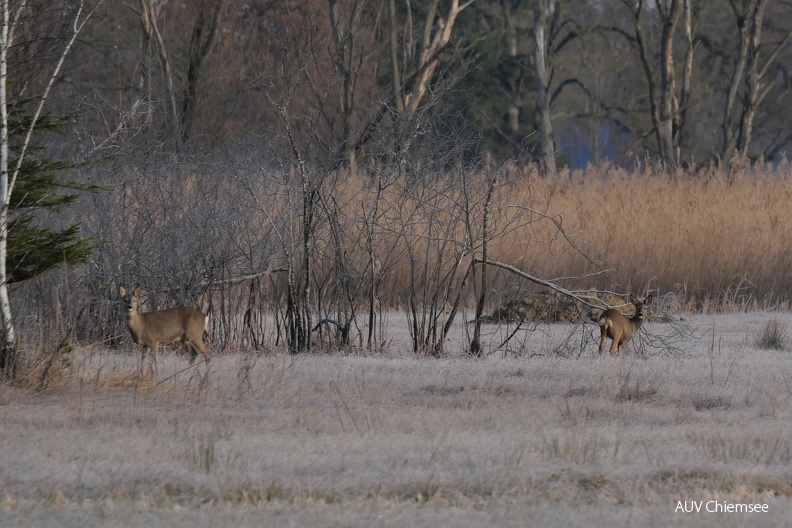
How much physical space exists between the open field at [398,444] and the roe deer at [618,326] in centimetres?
47

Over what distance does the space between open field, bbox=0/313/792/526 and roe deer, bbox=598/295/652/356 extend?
18.3 inches

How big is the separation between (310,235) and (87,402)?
3.23 metres

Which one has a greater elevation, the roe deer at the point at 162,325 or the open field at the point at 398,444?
the roe deer at the point at 162,325

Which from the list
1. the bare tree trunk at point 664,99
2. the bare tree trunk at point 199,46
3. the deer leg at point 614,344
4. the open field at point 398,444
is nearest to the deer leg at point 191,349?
the open field at point 398,444

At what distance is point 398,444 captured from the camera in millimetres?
6090

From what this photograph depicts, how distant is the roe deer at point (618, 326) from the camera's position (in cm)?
957

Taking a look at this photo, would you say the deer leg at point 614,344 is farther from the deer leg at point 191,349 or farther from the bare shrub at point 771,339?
the deer leg at point 191,349

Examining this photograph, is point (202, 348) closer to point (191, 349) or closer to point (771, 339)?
point (191, 349)

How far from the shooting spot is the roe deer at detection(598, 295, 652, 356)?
9570 mm

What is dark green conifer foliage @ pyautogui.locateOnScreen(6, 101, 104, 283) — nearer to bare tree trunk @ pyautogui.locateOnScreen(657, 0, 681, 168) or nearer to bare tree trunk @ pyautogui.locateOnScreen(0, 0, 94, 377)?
bare tree trunk @ pyautogui.locateOnScreen(0, 0, 94, 377)

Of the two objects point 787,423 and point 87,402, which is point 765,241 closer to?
point 787,423

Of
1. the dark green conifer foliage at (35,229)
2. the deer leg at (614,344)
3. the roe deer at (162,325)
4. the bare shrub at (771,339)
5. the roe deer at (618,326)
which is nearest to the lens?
the dark green conifer foliage at (35,229)

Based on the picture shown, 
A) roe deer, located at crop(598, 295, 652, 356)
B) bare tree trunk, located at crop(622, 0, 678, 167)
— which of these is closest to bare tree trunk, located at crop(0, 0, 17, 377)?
roe deer, located at crop(598, 295, 652, 356)

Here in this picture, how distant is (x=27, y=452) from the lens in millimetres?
5895
